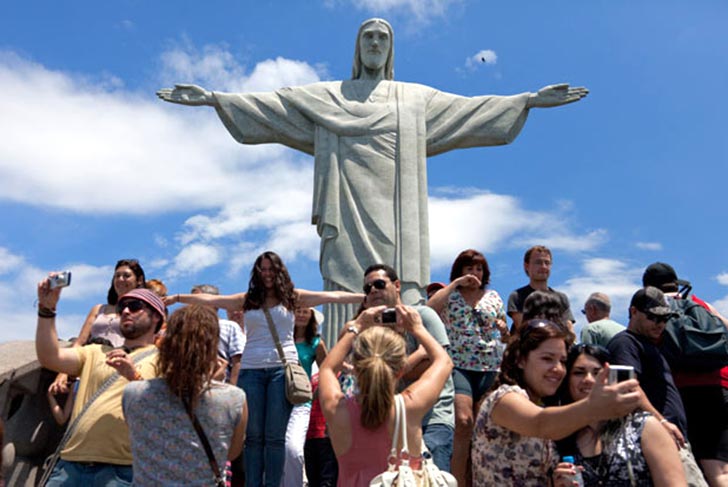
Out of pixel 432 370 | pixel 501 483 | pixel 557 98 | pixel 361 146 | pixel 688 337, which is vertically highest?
pixel 557 98

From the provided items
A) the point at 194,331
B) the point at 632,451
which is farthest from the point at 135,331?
the point at 632,451

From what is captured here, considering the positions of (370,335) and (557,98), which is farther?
(557,98)

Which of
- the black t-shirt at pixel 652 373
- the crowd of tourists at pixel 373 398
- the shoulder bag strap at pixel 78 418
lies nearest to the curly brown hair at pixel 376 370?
the crowd of tourists at pixel 373 398

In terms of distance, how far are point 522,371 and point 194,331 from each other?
138 centimetres

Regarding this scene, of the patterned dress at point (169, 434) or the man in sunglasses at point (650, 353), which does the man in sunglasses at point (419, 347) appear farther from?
the patterned dress at point (169, 434)

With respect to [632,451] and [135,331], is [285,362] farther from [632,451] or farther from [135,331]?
[632,451]

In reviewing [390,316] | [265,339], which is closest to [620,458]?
[390,316]

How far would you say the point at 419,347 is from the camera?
4281 millimetres

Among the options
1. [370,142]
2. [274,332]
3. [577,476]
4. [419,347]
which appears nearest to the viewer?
[577,476]

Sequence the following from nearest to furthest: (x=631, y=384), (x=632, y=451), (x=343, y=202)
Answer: (x=631, y=384)
(x=632, y=451)
(x=343, y=202)

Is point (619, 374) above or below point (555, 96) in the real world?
below

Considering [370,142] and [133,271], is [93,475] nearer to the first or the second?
[133,271]

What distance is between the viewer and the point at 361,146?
912 centimetres

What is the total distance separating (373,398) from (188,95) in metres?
6.89
